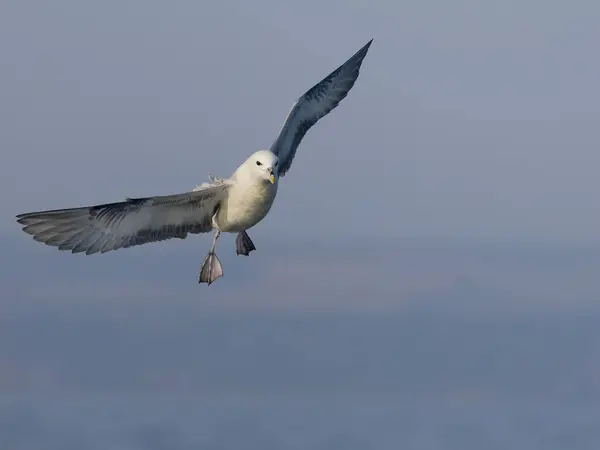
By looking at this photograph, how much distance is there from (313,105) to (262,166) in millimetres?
5698

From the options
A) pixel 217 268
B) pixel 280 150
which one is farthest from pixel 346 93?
pixel 217 268

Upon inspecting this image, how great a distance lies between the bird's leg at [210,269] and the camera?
87.4 feet

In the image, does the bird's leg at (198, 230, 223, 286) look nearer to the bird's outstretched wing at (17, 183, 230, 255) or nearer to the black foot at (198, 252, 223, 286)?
the black foot at (198, 252, 223, 286)

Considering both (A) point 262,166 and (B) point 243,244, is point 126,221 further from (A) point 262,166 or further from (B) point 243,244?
(B) point 243,244

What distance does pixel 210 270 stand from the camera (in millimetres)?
26688

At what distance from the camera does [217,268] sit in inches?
1052

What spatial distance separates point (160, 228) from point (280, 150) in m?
3.92

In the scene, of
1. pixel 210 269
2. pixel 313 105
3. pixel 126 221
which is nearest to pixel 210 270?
pixel 210 269

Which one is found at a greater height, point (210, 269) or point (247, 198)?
point (247, 198)

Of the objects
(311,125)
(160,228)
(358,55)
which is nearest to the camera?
(160,228)

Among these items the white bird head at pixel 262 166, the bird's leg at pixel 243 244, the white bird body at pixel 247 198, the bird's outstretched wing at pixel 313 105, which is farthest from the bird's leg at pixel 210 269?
the white bird head at pixel 262 166

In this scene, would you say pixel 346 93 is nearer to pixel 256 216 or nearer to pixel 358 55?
pixel 358 55

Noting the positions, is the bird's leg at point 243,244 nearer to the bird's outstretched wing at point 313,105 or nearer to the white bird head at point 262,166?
the bird's outstretched wing at point 313,105

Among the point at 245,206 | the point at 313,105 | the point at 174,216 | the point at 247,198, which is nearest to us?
the point at 247,198
